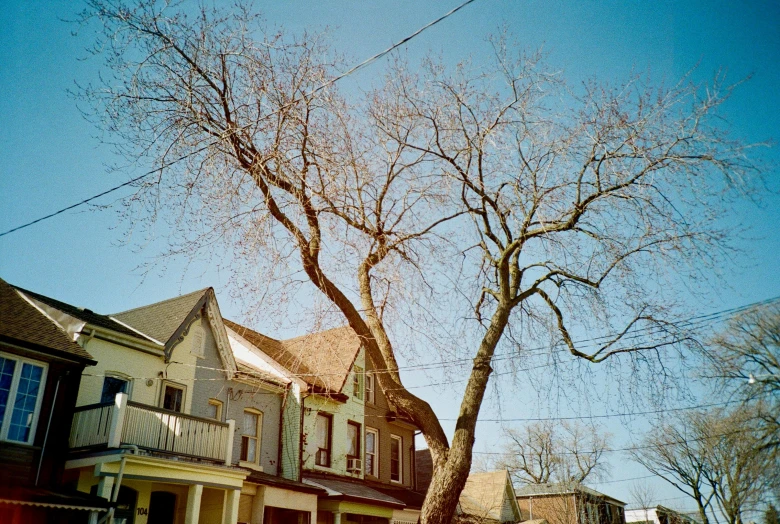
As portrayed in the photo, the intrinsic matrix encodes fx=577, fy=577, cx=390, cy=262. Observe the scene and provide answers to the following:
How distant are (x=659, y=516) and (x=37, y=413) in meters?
65.5

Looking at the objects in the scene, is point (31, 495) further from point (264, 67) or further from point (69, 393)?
point (264, 67)

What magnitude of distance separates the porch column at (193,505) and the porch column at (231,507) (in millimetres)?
1228

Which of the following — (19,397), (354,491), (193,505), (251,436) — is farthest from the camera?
(354,491)

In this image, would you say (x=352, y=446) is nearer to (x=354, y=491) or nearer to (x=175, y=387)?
(x=354, y=491)

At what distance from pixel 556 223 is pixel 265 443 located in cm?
1354

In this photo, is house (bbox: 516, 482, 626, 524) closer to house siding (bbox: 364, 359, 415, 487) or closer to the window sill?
house siding (bbox: 364, 359, 415, 487)

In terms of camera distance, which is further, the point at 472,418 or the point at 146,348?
the point at 146,348

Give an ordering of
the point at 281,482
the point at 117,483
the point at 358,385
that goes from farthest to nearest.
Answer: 1. the point at 358,385
2. the point at 281,482
3. the point at 117,483

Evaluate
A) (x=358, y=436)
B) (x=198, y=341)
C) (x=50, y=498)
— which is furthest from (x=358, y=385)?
(x=50, y=498)

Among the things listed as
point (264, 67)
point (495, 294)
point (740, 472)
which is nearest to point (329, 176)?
point (264, 67)

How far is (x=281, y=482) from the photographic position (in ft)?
60.7

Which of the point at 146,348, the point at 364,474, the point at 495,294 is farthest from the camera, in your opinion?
the point at 364,474

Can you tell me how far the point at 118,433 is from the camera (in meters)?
13.4

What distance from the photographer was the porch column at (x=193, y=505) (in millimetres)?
14609
